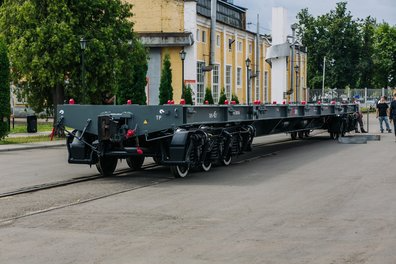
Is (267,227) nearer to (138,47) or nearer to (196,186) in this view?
(196,186)

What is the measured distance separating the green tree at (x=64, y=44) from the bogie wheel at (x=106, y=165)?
17.4 metres

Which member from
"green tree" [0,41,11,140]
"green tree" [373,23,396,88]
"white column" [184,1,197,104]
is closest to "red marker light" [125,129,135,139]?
"green tree" [0,41,11,140]

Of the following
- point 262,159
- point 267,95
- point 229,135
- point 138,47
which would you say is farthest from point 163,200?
point 267,95

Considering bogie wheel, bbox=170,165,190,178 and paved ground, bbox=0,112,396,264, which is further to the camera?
bogie wheel, bbox=170,165,190,178

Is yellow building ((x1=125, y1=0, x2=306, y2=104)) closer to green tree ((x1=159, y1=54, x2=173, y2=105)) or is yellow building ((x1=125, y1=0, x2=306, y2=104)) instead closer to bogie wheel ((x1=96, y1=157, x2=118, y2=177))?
green tree ((x1=159, y1=54, x2=173, y2=105))

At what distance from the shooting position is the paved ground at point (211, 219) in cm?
717

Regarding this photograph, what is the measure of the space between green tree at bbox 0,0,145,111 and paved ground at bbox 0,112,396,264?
703 inches

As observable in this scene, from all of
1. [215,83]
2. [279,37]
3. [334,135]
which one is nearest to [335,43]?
[215,83]

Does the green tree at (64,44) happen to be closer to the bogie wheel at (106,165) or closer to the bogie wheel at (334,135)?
the bogie wheel at (334,135)

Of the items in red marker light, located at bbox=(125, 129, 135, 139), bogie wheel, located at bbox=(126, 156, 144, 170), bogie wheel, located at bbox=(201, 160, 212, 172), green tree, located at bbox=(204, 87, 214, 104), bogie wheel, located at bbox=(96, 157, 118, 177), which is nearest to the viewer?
red marker light, located at bbox=(125, 129, 135, 139)

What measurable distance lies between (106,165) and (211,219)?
242 inches

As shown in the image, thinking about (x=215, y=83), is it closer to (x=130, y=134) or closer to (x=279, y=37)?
(x=279, y=37)

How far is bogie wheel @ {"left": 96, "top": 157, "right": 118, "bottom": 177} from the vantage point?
14.8 m

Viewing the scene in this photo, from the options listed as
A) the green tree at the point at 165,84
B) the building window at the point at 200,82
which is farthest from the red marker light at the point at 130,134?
the building window at the point at 200,82
